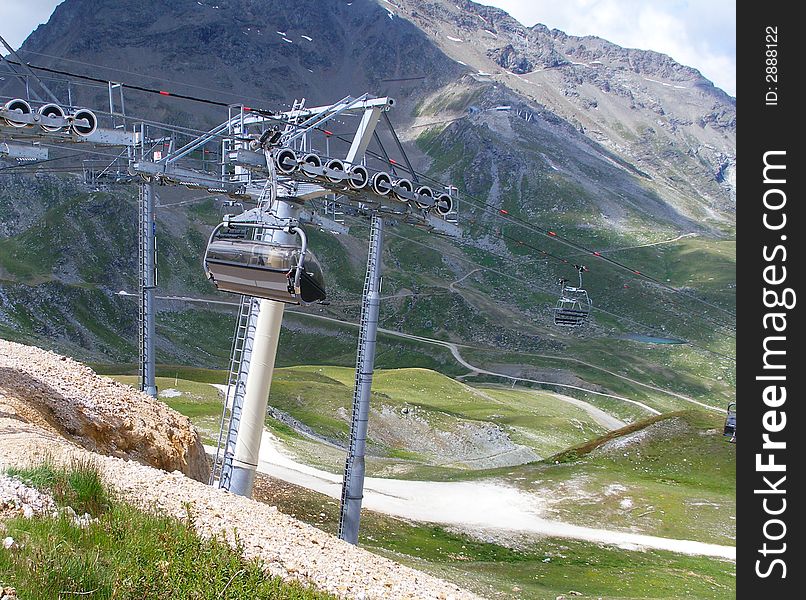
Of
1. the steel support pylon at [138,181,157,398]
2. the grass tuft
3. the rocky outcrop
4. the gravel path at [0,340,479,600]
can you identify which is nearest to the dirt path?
the steel support pylon at [138,181,157,398]

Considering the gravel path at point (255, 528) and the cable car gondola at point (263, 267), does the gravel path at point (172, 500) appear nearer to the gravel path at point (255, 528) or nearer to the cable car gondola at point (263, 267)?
the gravel path at point (255, 528)

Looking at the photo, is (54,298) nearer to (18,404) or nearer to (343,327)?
(343,327)

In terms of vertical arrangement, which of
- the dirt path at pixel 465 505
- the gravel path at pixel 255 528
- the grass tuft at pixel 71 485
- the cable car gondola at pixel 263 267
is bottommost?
the dirt path at pixel 465 505

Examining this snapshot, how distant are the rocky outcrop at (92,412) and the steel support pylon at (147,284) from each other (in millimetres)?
5667

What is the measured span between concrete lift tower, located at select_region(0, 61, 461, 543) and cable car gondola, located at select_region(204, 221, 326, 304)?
1.2 inches

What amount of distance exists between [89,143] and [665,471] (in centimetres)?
5289

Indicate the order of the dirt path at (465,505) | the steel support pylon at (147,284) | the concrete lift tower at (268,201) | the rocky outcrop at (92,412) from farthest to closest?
1. the dirt path at (465,505)
2. the steel support pylon at (147,284)
3. the rocky outcrop at (92,412)
4. the concrete lift tower at (268,201)

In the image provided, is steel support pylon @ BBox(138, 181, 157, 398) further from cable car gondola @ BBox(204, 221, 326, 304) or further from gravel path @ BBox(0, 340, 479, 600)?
cable car gondola @ BBox(204, 221, 326, 304)

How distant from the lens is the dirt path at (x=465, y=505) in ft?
151

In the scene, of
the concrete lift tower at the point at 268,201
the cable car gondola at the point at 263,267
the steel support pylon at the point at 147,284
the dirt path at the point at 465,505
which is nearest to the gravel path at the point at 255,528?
the cable car gondola at the point at 263,267

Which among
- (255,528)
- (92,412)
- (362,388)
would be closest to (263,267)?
(255,528)

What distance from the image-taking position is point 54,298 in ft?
504

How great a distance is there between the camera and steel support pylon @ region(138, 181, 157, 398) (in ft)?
115
